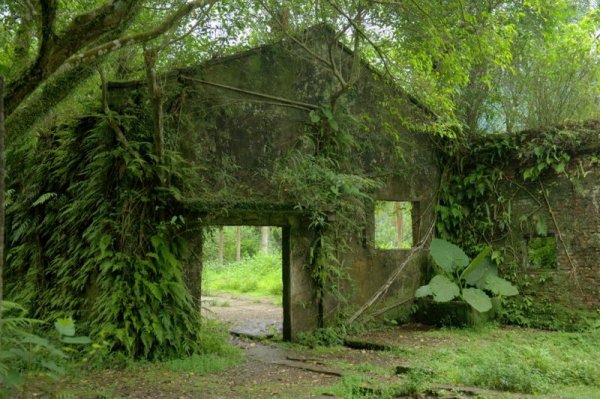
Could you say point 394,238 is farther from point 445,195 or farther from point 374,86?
point 374,86

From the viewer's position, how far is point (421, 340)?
932 centimetres

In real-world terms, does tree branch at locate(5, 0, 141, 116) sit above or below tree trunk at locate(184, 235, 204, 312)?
above

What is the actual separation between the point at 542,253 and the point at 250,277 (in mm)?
9233

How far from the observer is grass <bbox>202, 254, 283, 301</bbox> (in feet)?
55.3

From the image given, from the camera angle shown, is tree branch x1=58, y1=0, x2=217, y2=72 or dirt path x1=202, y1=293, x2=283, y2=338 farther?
dirt path x1=202, y1=293, x2=283, y2=338

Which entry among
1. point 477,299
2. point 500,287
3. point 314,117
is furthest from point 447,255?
point 314,117

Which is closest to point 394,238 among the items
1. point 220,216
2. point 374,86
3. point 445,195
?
point 445,195

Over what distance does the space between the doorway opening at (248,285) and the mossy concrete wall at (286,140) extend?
1.73 feet

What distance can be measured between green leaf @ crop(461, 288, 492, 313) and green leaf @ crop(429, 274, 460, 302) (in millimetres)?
179

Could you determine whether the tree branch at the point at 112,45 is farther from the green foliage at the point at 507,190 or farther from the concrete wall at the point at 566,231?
the concrete wall at the point at 566,231

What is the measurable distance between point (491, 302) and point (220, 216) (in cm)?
573

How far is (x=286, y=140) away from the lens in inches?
378

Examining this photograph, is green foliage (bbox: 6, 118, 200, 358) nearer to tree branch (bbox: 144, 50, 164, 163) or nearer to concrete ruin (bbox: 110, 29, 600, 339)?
tree branch (bbox: 144, 50, 164, 163)

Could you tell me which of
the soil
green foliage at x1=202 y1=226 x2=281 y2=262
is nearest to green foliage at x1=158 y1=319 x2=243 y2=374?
the soil
